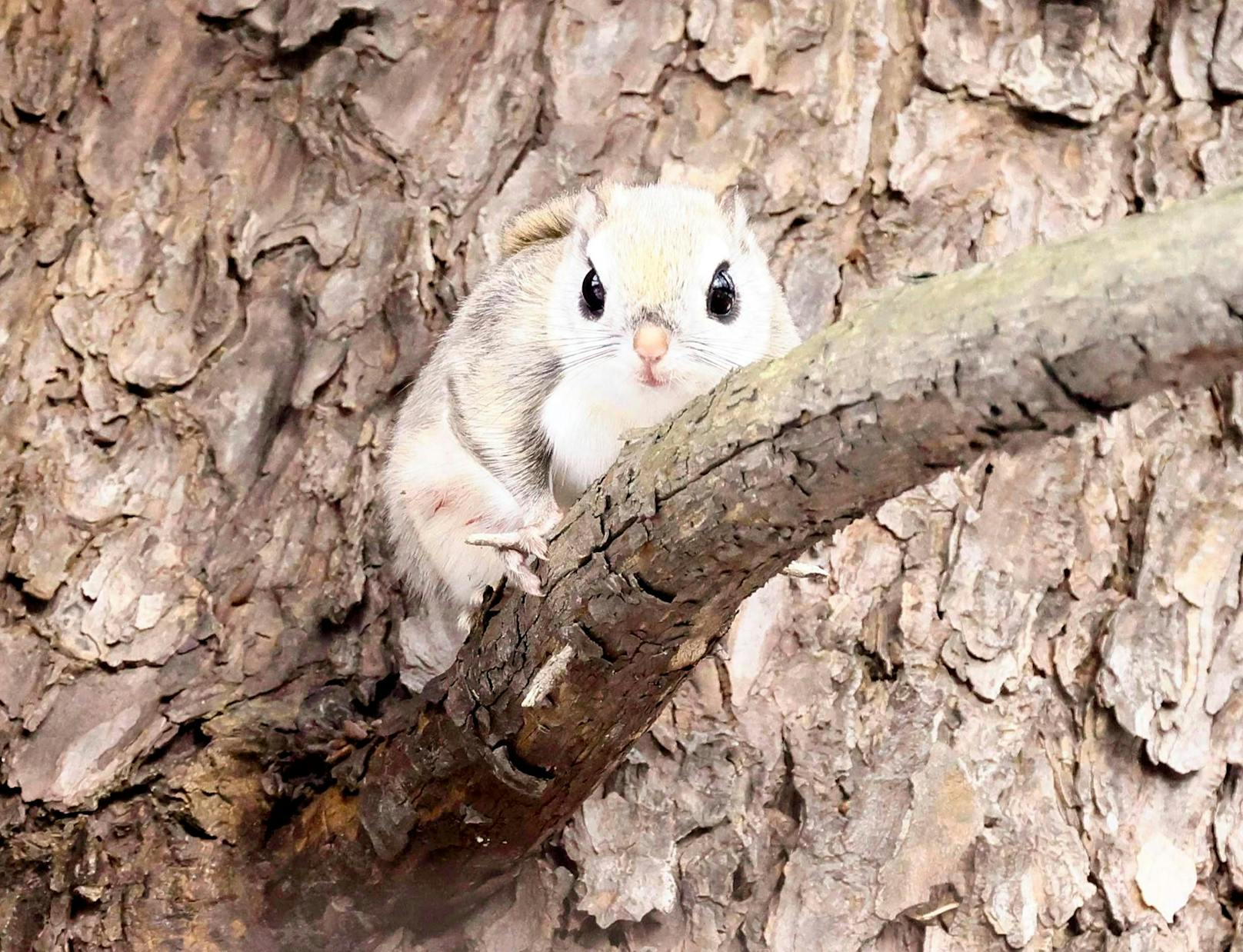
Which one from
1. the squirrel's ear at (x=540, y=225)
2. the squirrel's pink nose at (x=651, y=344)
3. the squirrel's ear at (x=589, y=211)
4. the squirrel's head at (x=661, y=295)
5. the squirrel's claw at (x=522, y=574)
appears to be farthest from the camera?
the squirrel's ear at (x=540, y=225)

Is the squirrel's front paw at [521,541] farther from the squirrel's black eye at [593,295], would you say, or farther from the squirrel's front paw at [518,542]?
the squirrel's black eye at [593,295]

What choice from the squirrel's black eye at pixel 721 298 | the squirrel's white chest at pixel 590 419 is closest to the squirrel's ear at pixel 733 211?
the squirrel's black eye at pixel 721 298

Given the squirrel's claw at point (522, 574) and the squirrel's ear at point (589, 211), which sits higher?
the squirrel's ear at point (589, 211)

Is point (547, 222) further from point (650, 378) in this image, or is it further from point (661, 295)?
point (650, 378)

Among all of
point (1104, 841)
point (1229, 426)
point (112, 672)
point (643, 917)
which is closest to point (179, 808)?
point (112, 672)

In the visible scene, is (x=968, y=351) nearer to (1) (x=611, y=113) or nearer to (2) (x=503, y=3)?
(1) (x=611, y=113)

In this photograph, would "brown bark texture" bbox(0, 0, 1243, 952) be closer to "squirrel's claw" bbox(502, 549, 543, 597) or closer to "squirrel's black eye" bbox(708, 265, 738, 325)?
"squirrel's claw" bbox(502, 549, 543, 597)

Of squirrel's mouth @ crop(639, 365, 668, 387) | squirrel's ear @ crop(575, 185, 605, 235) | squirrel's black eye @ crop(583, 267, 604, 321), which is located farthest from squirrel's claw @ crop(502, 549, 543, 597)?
squirrel's ear @ crop(575, 185, 605, 235)
